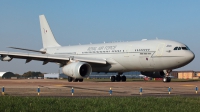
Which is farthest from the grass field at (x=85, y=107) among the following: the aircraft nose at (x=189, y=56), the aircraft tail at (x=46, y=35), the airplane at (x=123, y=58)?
the aircraft tail at (x=46, y=35)

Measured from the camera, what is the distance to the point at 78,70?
37.1 metres

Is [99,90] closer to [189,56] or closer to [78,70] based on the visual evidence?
[78,70]

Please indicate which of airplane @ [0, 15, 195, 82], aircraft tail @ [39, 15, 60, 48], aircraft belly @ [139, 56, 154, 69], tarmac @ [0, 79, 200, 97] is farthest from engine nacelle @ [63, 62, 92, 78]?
aircraft tail @ [39, 15, 60, 48]

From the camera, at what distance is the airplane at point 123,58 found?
3656 cm

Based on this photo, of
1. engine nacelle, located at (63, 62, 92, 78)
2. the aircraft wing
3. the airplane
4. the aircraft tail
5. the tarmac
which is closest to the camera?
the tarmac

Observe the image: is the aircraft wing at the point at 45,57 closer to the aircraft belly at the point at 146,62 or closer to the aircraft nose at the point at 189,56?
the aircraft belly at the point at 146,62

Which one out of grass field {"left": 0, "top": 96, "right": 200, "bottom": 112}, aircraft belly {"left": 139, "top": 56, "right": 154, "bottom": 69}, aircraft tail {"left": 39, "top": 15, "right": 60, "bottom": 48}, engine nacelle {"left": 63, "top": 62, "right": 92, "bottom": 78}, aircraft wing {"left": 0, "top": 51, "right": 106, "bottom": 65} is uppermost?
aircraft tail {"left": 39, "top": 15, "right": 60, "bottom": 48}

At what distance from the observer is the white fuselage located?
36.3 m

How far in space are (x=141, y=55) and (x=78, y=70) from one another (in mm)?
6977

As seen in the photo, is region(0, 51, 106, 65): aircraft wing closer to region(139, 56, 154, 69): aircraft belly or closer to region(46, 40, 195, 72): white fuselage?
region(46, 40, 195, 72): white fuselage

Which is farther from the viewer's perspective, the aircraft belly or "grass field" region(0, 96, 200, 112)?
the aircraft belly

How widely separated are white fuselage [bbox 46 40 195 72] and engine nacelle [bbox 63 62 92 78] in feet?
13.4

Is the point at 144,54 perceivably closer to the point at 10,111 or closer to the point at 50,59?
the point at 50,59

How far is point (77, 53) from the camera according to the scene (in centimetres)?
4756
